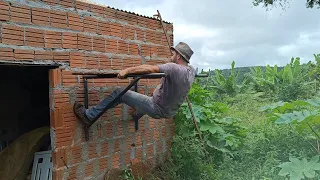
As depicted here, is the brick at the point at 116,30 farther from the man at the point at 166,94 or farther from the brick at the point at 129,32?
the man at the point at 166,94

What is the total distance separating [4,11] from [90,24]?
995 mm

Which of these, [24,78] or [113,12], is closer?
[113,12]

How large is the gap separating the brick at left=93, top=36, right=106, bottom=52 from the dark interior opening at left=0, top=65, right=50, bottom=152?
1.67 m

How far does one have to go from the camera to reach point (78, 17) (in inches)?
142

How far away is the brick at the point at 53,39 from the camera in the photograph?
10.8 ft

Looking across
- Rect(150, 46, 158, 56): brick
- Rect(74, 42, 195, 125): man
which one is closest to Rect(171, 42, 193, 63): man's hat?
Rect(74, 42, 195, 125): man

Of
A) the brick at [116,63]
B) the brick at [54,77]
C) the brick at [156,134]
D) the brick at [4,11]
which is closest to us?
the brick at [4,11]

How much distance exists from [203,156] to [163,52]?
1.65 m

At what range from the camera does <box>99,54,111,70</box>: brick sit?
3916 mm

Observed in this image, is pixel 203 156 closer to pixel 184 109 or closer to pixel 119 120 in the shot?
pixel 184 109

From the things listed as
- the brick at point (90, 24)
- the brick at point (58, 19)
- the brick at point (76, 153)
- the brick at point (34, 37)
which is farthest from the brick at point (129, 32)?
the brick at point (76, 153)

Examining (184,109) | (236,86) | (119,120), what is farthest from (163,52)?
(236,86)

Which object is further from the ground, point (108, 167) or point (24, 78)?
point (24, 78)

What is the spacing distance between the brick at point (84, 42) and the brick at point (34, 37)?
0.48 metres
